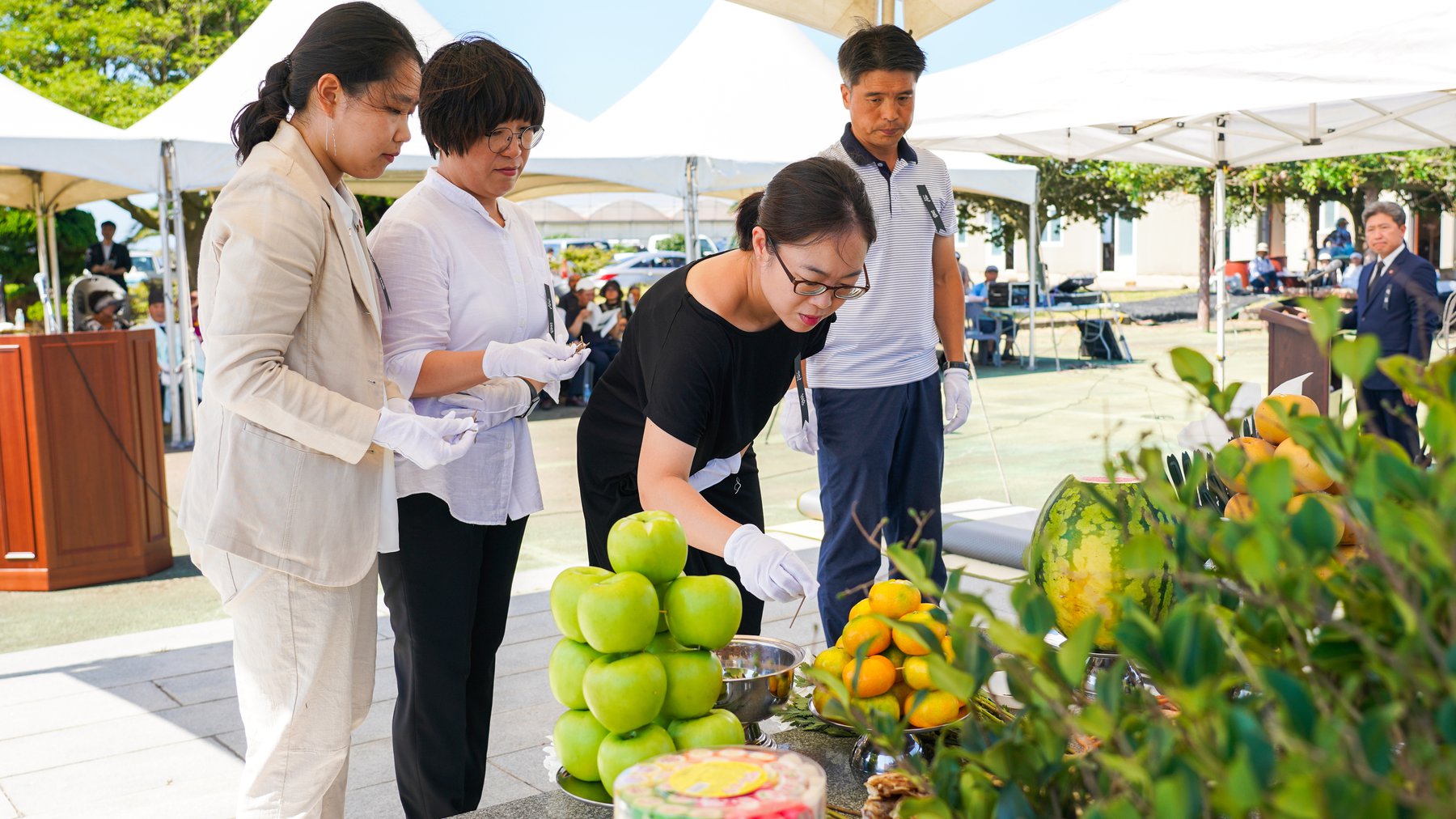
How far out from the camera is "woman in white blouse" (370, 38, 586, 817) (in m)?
2.06

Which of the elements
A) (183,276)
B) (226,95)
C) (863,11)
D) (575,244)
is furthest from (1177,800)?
(575,244)

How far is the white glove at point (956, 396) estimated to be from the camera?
11.0ft

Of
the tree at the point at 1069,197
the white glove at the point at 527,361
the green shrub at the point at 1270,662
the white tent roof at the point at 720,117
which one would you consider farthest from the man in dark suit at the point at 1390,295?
the tree at the point at 1069,197

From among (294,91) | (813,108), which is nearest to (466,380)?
(294,91)

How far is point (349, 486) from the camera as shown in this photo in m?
1.86

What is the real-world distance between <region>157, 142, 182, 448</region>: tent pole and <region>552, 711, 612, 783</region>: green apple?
25.4ft

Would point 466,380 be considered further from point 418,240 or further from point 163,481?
point 163,481

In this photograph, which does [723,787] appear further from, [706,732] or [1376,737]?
[1376,737]

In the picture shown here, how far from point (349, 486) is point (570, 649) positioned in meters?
0.81

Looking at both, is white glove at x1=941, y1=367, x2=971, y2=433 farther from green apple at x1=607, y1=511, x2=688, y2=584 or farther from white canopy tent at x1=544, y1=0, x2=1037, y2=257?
white canopy tent at x1=544, y1=0, x2=1037, y2=257

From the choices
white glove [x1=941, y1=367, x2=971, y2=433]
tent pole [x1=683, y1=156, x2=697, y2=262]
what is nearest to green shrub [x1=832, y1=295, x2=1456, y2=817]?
white glove [x1=941, y1=367, x2=971, y2=433]

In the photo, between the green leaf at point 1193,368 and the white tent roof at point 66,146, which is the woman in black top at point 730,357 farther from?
the white tent roof at point 66,146

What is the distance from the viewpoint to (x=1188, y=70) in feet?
15.9

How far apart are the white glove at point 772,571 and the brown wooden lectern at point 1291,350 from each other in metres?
6.50
